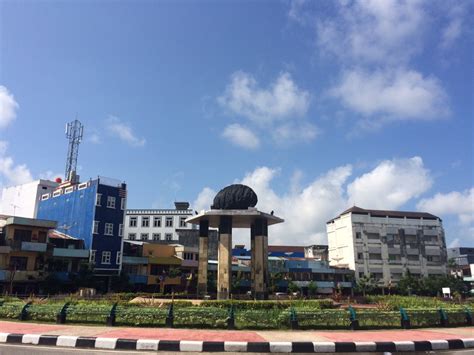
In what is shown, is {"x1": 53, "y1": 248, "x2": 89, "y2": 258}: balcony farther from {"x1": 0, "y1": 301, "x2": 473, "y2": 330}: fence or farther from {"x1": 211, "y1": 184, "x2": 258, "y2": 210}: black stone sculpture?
{"x1": 0, "y1": 301, "x2": 473, "y2": 330}: fence

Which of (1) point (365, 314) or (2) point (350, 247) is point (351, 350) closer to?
(1) point (365, 314)

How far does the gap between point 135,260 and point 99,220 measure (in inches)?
290

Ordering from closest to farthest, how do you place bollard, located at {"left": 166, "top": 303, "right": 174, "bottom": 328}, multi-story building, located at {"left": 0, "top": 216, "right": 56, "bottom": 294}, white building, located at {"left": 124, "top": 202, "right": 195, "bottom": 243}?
bollard, located at {"left": 166, "top": 303, "right": 174, "bottom": 328} → multi-story building, located at {"left": 0, "top": 216, "right": 56, "bottom": 294} → white building, located at {"left": 124, "top": 202, "right": 195, "bottom": 243}

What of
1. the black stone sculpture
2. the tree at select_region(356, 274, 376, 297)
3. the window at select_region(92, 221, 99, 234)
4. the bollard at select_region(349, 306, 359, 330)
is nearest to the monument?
the black stone sculpture

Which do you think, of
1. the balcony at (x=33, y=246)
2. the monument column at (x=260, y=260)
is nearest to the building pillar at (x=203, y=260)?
the monument column at (x=260, y=260)

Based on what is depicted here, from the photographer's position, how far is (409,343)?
11.2 metres

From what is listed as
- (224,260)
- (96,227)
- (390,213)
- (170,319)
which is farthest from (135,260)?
(390,213)

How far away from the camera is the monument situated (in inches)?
1168

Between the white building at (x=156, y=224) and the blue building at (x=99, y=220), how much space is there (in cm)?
2405

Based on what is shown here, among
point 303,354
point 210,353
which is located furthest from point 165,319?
point 303,354

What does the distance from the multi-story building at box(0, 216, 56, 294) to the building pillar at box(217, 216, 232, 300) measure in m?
23.1

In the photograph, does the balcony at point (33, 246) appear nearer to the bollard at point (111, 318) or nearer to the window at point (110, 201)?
the window at point (110, 201)

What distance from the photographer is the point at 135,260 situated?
5078cm

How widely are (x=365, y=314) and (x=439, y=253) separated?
69.2 metres
